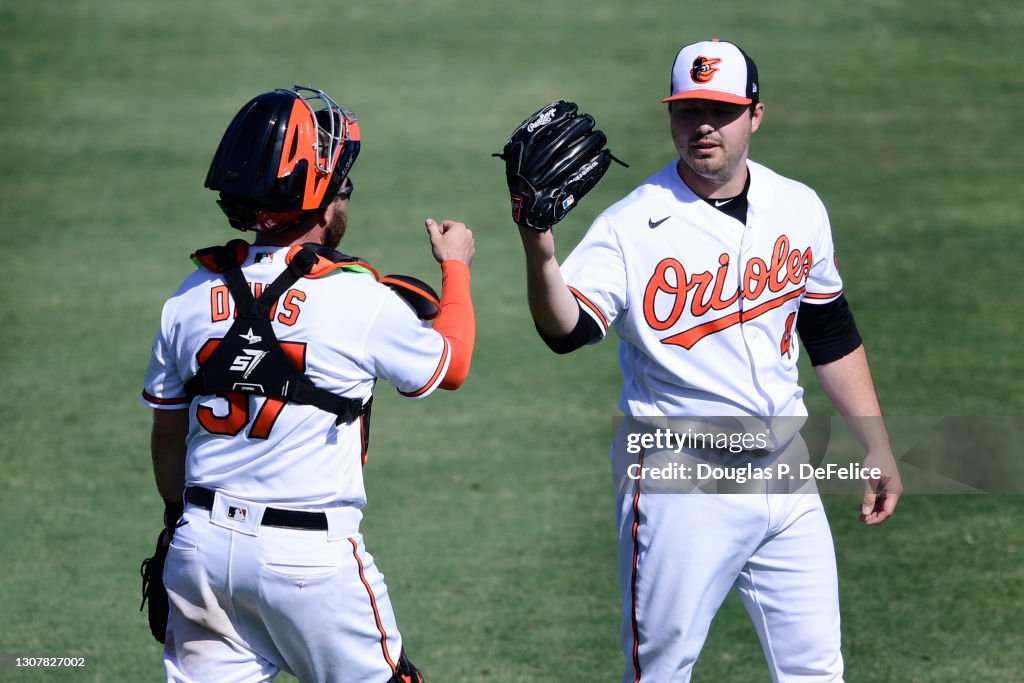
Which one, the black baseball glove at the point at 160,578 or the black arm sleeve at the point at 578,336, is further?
the black arm sleeve at the point at 578,336

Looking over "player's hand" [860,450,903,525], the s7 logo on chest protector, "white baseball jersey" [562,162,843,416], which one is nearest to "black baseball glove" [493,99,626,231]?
"white baseball jersey" [562,162,843,416]

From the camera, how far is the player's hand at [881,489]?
469cm

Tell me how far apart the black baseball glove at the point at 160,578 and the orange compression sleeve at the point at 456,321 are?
942 millimetres

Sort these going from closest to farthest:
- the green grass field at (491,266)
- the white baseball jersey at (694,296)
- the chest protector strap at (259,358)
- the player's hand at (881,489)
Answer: the chest protector strap at (259,358) → the white baseball jersey at (694,296) → the player's hand at (881,489) → the green grass field at (491,266)

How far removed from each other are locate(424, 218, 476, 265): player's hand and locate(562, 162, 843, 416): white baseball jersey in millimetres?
412

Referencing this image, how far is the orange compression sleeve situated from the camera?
3.80 metres

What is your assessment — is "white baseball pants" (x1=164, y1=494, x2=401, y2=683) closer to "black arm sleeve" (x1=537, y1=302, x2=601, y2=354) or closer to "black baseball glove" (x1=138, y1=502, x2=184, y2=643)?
A: "black baseball glove" (x1=138, y1=502, x2=184, y2=643)

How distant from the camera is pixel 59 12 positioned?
18.5m

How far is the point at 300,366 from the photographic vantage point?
11.7ft

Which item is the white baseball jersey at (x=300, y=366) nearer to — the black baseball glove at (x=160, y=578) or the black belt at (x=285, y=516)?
the black belt at (x=285, y=516)

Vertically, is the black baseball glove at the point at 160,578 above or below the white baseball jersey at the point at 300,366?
below

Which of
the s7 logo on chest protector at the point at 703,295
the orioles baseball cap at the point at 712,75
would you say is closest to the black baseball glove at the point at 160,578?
the s7 logo on chest protector at the point at 703,295

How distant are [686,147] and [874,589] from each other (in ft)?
9.70

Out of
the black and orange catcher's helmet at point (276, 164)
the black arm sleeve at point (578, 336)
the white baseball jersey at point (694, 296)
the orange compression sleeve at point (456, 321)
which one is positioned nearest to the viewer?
the black and orange catcher's helmet at point (276, 164)
